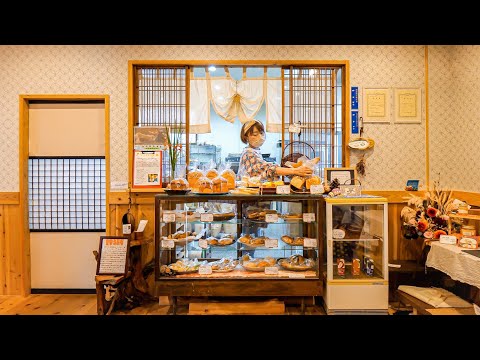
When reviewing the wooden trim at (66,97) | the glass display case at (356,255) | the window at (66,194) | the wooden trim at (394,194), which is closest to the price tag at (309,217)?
the glass display case at (356,255)

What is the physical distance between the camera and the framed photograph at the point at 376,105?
4.31m

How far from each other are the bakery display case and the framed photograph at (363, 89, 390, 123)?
1465mm

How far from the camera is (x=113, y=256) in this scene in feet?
12.8

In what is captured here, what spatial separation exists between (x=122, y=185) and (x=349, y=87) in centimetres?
297

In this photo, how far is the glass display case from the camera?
11.6 feet

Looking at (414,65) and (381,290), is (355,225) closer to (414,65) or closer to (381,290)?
(381,290)

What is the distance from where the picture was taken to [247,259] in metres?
3.77

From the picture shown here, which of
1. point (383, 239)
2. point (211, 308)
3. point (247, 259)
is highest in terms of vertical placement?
point (383, 239)

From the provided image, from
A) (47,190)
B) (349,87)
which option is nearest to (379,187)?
(349,87)

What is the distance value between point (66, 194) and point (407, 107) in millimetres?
4364

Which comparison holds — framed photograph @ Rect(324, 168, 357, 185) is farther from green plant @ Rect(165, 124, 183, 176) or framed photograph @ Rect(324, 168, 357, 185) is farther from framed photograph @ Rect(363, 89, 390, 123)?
green plant @ Rect(165, 124, 183, 176)

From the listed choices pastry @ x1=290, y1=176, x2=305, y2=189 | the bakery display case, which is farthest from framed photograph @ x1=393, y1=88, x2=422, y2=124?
the bakery display case

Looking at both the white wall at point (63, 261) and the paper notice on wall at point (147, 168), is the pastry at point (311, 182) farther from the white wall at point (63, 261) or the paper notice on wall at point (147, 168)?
the white wall at point (63, 261)

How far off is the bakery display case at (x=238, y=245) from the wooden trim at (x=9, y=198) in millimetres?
2047
